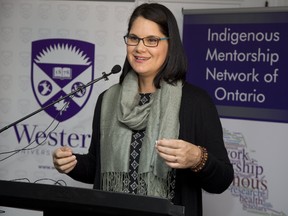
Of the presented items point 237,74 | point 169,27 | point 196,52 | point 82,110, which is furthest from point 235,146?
point 169,27

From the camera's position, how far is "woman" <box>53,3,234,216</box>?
1.57 metres

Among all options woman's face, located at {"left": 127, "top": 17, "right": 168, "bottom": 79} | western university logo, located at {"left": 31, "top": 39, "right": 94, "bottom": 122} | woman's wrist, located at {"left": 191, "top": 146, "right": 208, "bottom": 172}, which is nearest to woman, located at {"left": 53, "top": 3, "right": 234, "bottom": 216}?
woman's face, located at {"left": 127, "top": 17, "right": 168, "bottom": 79}

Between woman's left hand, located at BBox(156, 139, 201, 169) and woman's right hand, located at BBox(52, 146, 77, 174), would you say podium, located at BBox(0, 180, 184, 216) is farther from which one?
woman's right hand, located at BBox(52, 146, 77, 174)

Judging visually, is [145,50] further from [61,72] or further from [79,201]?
[61,72]

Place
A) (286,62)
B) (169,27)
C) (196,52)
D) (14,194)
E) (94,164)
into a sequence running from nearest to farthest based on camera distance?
(14,194) < (169,27) < (94,164) < (286,62) < (196,52)

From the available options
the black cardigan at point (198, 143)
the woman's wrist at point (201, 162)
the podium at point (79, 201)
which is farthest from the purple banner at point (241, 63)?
the podium at point (79, 201)

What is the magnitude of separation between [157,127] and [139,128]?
9 cm

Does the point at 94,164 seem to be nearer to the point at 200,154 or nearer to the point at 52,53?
the point at 200,154

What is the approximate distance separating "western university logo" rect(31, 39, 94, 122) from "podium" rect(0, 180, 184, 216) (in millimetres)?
2433

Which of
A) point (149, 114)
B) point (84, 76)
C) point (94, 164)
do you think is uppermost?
point (84, 76)

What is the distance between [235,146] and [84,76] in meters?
1.22

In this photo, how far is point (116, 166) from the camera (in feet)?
5.43

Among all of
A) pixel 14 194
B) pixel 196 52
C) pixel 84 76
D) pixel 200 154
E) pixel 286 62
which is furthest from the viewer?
pixel 84 76

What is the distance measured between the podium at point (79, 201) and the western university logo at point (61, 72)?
2.43 metres
